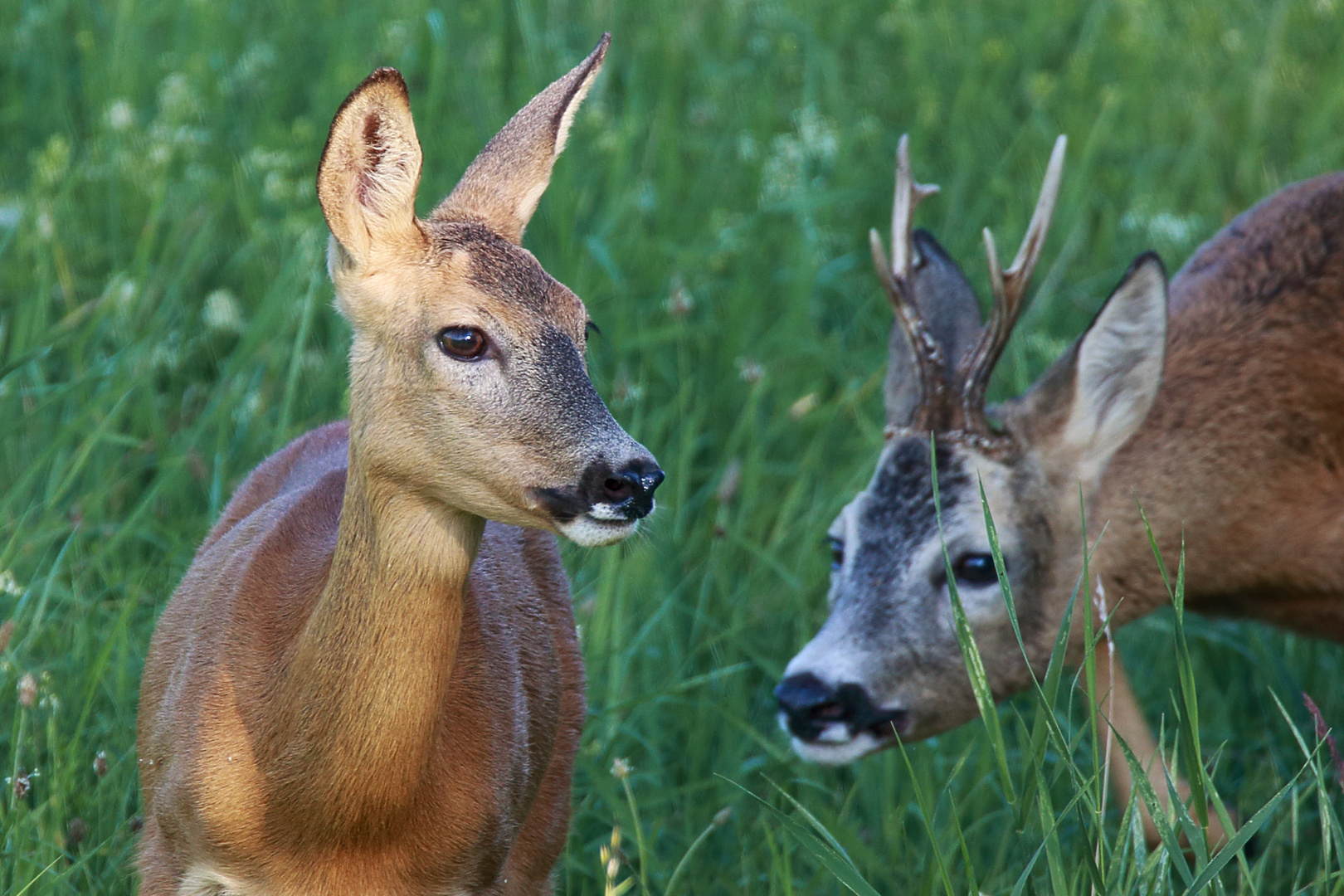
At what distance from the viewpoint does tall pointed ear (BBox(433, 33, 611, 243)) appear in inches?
119

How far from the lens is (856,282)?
591cm

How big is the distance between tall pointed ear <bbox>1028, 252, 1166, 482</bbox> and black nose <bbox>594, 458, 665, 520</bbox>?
79.2 inches

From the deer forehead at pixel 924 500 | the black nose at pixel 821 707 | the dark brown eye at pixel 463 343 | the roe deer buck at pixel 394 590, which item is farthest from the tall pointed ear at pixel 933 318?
the dark brown eye at pixel 463 343

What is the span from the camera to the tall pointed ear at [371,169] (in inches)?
104

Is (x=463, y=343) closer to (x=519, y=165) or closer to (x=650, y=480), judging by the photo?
(x=650, y=480)

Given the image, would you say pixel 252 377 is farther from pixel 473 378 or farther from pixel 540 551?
pixel 473 378

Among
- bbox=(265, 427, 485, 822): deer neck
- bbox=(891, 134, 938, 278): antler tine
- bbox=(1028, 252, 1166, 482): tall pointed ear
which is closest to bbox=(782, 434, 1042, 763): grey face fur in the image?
bbox=(1028, 252, 1166, 482): tall pointed ear

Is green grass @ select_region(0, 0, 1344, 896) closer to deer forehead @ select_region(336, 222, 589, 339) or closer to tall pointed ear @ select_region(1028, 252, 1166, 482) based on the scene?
deer forehead @ select_region(336, 222, 589, 339)

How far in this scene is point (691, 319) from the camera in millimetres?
5469

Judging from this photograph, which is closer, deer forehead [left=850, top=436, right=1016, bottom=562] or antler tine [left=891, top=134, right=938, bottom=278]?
deer forehead [left=850, top=436, right=1016, bottom=562]

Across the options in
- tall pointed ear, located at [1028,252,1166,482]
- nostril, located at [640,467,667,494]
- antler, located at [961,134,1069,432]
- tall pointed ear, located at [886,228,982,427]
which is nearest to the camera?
nostril, located at [640,467,667,494]

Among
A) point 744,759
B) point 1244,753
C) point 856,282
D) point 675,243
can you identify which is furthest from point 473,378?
point 856,282

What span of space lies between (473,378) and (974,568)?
1.91m

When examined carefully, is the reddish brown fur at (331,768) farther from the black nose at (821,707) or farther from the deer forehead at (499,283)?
the black nose at (821,707)
